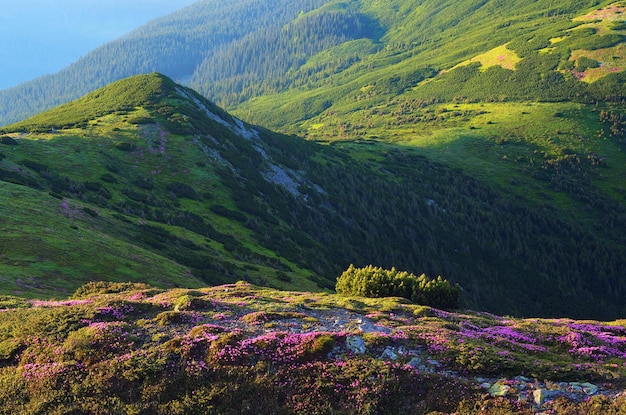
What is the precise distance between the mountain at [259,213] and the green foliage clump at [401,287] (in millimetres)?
14212

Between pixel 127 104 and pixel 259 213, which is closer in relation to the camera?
pixel 259 213

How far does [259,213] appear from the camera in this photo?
68.4 metres

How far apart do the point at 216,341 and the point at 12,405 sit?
648 centimetres

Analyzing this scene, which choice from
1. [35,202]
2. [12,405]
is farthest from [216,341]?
[35,202]

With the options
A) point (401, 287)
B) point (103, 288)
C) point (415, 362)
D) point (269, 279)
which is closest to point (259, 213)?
point (269, 279)

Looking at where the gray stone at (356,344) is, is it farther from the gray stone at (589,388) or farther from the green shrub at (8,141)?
the green shrub at (8,141)

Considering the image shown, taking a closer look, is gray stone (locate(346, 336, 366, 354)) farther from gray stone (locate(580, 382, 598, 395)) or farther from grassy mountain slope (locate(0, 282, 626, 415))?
gray stone (locate(580, 382, 598, 395))

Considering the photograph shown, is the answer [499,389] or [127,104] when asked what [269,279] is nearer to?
[499,389]

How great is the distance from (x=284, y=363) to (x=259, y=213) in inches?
2117

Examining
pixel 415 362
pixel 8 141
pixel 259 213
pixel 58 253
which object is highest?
pixel 8 141

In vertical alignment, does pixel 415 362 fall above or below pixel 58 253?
below

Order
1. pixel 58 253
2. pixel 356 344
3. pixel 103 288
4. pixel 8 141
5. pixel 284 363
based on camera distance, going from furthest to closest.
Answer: pixel 8 141, pixel 58 253, pixel 103 288, pixel 356 344, pixel 284 363

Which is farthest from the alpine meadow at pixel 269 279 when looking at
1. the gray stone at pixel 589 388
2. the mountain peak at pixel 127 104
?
the mountain peak at pixel 127 104

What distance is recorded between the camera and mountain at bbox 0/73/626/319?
3719 cm
